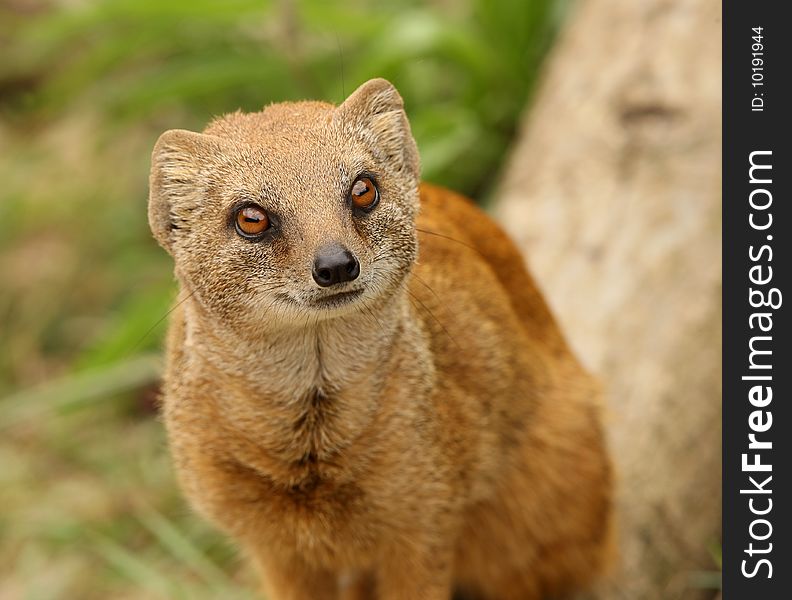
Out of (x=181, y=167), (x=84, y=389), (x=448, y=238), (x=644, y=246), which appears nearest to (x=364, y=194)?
(x=181, y=167)

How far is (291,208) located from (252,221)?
11 cm

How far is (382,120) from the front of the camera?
253 cm

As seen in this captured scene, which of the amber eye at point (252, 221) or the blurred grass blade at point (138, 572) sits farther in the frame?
the blurred grass blade at point (138, 572)

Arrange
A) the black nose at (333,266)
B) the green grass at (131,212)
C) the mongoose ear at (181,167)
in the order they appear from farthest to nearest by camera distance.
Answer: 1. the green grass at (131,212)
2. the mongoose ear at (181,167)
3. the black nose at (333,266)

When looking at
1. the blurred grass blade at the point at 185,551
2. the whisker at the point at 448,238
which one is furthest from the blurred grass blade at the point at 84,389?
the whisker at the point at 448,238

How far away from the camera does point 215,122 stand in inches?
101

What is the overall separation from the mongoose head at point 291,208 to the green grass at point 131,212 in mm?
1857

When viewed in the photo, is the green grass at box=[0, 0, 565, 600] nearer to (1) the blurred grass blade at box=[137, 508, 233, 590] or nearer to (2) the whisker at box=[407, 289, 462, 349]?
Answer: (1) the blurred grass blade at box=[137, 508, 233, 590]

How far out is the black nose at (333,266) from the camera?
7.14 ft

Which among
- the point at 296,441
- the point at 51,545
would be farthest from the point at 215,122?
the point at 51,545

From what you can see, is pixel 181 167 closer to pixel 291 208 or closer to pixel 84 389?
pixel 291 208
